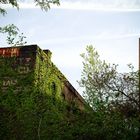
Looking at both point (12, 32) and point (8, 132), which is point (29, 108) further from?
point (12, 32)

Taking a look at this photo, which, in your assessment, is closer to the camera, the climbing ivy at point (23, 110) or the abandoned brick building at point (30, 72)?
the climbing ivy at point (23, 110)

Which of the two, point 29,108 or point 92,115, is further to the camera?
point 92,115

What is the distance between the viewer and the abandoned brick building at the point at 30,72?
1401 centimetres

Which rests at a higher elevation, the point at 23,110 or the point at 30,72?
the point at 30,72

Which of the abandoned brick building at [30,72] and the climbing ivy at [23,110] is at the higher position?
the abandoned brick building at [30,72]

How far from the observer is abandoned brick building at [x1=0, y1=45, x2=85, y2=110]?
14.0m

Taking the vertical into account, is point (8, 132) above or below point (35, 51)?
below

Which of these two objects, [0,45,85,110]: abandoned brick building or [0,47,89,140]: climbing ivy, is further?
[0,45,85,110]: abandoned brick building

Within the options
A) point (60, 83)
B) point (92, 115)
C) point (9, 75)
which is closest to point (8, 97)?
point (9, 75)

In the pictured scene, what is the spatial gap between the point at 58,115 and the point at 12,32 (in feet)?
13.5

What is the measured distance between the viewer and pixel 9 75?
14.0 meters

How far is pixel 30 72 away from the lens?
15320 mm

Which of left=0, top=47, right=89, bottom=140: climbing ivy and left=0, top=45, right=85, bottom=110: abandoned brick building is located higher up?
left=0, top=45, right=85, bottom=110: abandoned brick building

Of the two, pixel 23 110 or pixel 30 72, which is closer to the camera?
pixel 23 110
